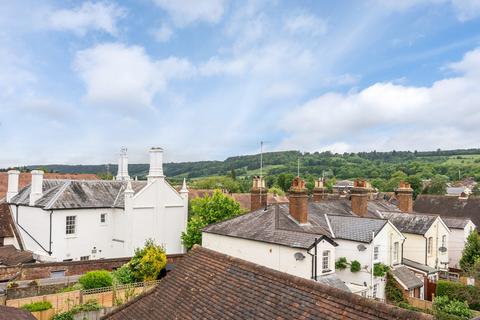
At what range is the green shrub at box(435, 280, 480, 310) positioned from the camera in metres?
24.9

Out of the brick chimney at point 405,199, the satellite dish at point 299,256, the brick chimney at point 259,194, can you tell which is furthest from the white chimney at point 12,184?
the brick chimney at point 405,199

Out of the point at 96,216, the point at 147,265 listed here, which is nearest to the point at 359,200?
the point at 147,265

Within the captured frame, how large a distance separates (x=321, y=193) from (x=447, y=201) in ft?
82.9

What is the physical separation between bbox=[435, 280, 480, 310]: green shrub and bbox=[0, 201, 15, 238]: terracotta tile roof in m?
34.5

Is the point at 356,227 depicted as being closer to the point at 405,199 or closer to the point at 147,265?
the point at 405,199

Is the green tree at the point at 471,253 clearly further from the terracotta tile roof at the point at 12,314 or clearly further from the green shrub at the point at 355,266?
the terracotta tile roof at the point at 12,314

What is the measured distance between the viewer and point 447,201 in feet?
167

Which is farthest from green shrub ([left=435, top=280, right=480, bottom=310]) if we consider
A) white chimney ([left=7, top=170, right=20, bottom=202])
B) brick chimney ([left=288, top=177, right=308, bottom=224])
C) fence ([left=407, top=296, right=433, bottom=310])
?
white chimney ([left=7, top=170, right=20, bottom=202])

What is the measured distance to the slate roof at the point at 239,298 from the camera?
6.63 meters

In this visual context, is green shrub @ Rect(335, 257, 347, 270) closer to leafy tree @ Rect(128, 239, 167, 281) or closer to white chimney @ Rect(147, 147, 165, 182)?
leafy tree @ Rect(128, 239, 167, 281)

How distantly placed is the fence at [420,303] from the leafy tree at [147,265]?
17037 millimetres

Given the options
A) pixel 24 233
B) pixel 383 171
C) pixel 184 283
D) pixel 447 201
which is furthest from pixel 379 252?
pixel 383 171

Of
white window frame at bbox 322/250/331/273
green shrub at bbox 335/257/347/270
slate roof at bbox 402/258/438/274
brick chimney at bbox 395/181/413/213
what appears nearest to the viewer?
white window frame at bbox 322/250/331/273

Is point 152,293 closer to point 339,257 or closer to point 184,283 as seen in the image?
point 184,283
